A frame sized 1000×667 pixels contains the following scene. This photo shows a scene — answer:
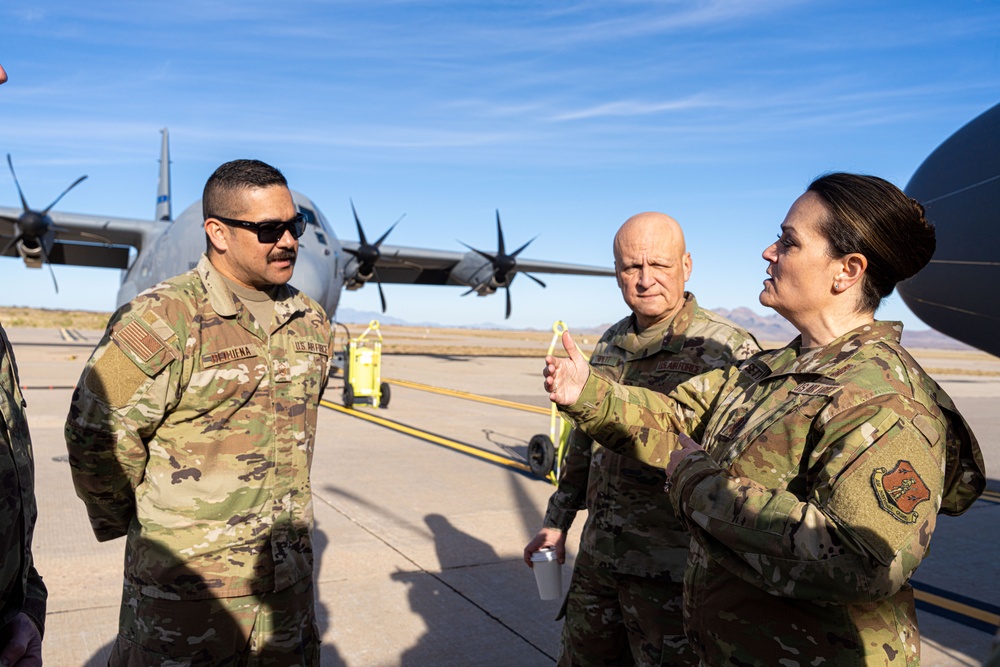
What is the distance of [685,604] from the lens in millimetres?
1967

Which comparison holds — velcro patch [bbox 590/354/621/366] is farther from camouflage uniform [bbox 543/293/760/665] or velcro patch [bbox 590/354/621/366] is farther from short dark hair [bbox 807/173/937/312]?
short dark hair [bbox 807/173/937/312]

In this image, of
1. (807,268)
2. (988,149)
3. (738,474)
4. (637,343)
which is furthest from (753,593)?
(988,149)

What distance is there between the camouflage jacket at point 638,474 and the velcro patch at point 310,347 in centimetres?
113

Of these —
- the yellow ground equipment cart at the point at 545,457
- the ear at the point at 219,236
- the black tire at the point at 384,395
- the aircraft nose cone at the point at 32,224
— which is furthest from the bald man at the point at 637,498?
the aircraft nose cone at the point at 32,224

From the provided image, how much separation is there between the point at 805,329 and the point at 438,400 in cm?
1274

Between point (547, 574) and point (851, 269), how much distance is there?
1.57 meters

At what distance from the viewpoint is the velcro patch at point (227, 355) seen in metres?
2.44

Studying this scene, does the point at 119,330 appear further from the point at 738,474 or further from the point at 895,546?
the point at 895,546

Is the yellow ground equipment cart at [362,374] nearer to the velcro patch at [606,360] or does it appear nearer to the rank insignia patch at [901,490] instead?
the velcro patch at [606,360]

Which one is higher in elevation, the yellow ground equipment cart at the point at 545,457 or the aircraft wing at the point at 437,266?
the aircraft wing at the point at 437,266

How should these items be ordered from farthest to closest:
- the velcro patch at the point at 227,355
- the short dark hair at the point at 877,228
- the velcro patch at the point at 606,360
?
1. the velcro patch at the point at 606,360
2. the velcro patch at the point at 227,355
3. the short dark hair at the point at 877,228

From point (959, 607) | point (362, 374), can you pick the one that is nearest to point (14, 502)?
point (959, 607)

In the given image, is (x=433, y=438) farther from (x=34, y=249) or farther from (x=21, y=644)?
(x=34, y=249)

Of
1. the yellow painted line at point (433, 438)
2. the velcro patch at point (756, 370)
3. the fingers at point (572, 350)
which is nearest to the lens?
the velcro patch at point (756, 370)
